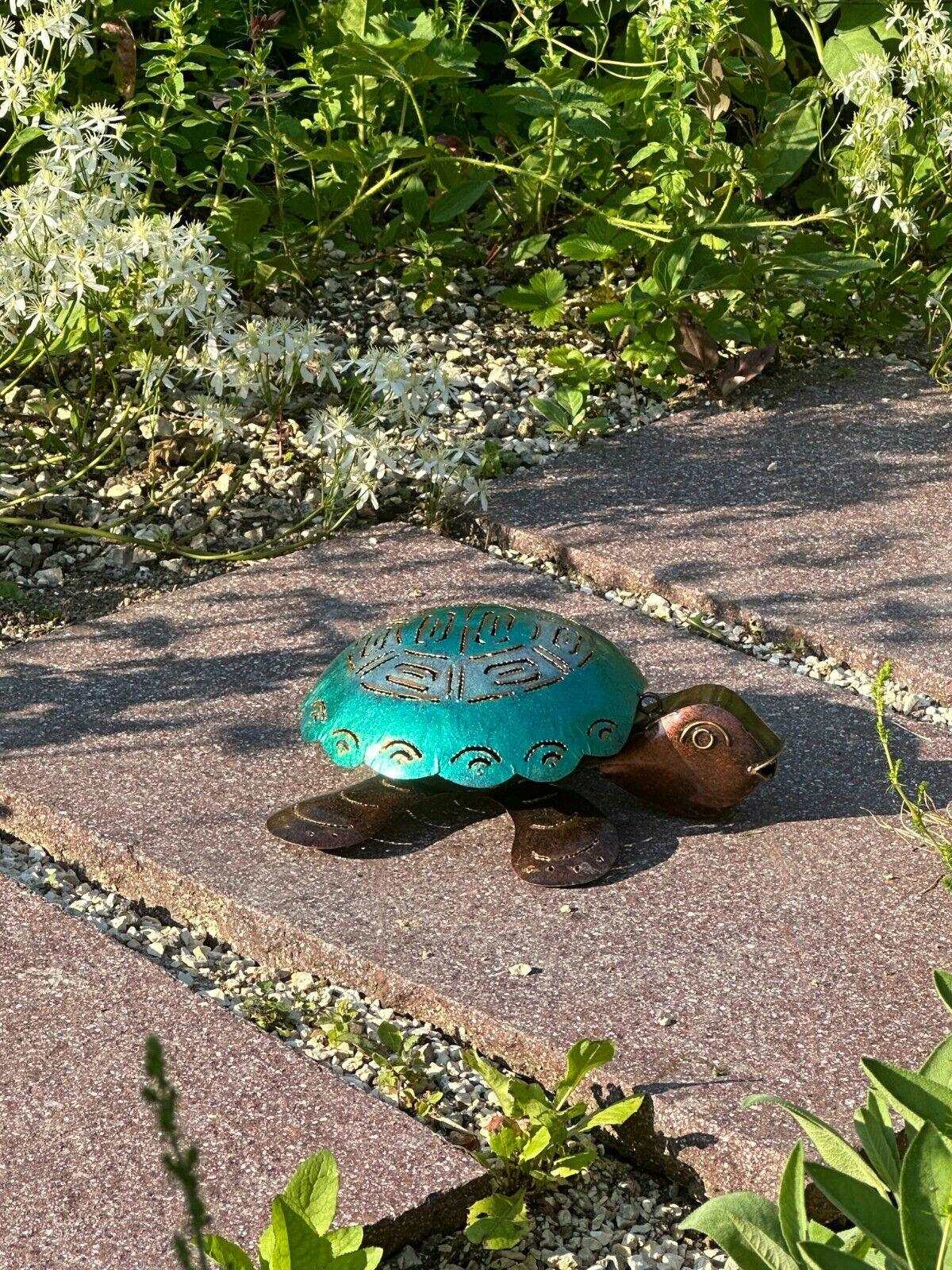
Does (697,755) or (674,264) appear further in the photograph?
(674,264)

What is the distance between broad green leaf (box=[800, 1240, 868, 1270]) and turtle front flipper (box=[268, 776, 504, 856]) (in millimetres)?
1117

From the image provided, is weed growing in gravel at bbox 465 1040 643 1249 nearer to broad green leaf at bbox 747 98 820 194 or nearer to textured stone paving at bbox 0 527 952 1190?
textured stone paving at bbox 0 527 952 1190

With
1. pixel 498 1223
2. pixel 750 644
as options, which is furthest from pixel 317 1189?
pixel 750 644

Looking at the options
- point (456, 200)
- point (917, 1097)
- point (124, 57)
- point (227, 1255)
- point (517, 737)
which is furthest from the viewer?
point (456, 200)

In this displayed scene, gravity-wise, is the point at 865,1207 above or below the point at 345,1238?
above

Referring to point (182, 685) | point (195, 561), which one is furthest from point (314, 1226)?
point (195, 561)

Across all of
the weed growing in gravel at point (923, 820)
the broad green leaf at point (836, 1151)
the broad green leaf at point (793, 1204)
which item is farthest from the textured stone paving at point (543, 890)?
the broad green leaf at point (793, 1204)

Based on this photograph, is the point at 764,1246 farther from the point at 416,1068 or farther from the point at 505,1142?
the point at 416,1068

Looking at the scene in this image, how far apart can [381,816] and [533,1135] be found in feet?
2.32

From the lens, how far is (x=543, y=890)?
7.82 feet

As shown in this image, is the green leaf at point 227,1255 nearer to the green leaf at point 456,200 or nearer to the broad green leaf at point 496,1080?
the broad green leaf at point 496,1080

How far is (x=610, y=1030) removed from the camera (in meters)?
2.08

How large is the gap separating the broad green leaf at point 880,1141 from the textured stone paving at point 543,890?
308mm

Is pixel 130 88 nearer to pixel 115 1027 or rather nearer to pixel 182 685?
pixel 182 685
